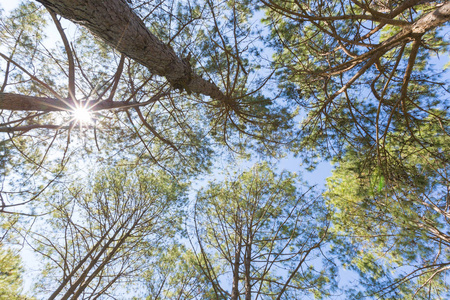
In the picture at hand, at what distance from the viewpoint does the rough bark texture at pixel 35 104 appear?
1.71m

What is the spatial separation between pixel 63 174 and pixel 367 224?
6.29 metres

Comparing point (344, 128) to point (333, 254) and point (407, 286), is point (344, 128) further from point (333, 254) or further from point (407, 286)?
point (407, 286)

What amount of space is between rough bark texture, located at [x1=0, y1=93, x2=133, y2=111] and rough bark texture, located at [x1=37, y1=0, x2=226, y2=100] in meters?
0.64

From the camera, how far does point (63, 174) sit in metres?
3.90

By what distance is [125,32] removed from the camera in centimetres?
187

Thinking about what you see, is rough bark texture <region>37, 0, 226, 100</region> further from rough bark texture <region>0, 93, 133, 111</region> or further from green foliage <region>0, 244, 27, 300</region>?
green foliage <region>0, 244, 27, 300</region>

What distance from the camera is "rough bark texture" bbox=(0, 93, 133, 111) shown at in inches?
67.1

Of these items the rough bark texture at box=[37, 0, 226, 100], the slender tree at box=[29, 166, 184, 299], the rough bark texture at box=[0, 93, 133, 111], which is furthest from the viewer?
the slender tree at box=[29, 166, 184, 299]

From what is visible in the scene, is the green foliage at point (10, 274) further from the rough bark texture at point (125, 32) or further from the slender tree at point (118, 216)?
the rough bark texture at point (125, 32)

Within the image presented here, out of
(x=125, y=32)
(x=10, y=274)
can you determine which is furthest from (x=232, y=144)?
(x=10, y=274)

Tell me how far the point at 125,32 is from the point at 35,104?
Result: 1045 millimetres

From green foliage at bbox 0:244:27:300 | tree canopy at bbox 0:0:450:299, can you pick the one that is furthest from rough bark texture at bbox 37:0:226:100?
green foliage at bbox 0:244:27:300

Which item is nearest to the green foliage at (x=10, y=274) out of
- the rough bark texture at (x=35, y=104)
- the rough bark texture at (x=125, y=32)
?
the rough bark texture at (x=35, y=104)

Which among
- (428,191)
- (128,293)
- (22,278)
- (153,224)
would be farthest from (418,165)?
(22,278)
